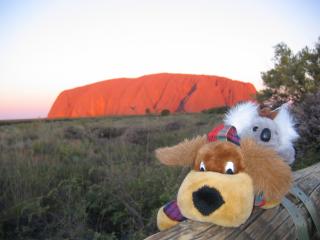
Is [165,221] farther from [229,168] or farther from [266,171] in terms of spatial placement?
[266,171]

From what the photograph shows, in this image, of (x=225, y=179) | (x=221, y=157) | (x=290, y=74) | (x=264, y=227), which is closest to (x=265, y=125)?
(x=264, y=227)

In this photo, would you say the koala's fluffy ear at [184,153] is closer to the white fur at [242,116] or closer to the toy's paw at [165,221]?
the toy's paw at [165,221]

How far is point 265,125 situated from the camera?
234cm

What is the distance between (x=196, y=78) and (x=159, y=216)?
87514mm

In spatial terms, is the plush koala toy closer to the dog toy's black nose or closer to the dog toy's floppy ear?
the dog toy's floppy ear

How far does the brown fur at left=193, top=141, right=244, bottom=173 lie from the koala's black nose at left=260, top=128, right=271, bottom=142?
593 mm

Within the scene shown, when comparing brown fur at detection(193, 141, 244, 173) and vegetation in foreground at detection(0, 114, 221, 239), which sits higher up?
brown fur at detection(193, 141, 244, 173)

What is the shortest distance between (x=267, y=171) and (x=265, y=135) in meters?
0.63

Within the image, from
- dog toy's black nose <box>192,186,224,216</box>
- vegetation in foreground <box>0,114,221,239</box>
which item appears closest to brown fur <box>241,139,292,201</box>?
dog toy's black nose <box>192,186,224,216</box>

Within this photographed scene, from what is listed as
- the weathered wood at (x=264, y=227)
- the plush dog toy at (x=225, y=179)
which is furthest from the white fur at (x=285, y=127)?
the plush dog toy at (x=225, y=179)

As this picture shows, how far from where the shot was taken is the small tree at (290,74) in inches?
473

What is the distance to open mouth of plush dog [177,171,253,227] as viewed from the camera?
5.18ft

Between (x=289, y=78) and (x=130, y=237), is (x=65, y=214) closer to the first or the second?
(x=130, y=237)

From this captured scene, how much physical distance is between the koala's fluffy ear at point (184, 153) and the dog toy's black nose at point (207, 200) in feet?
1.19
